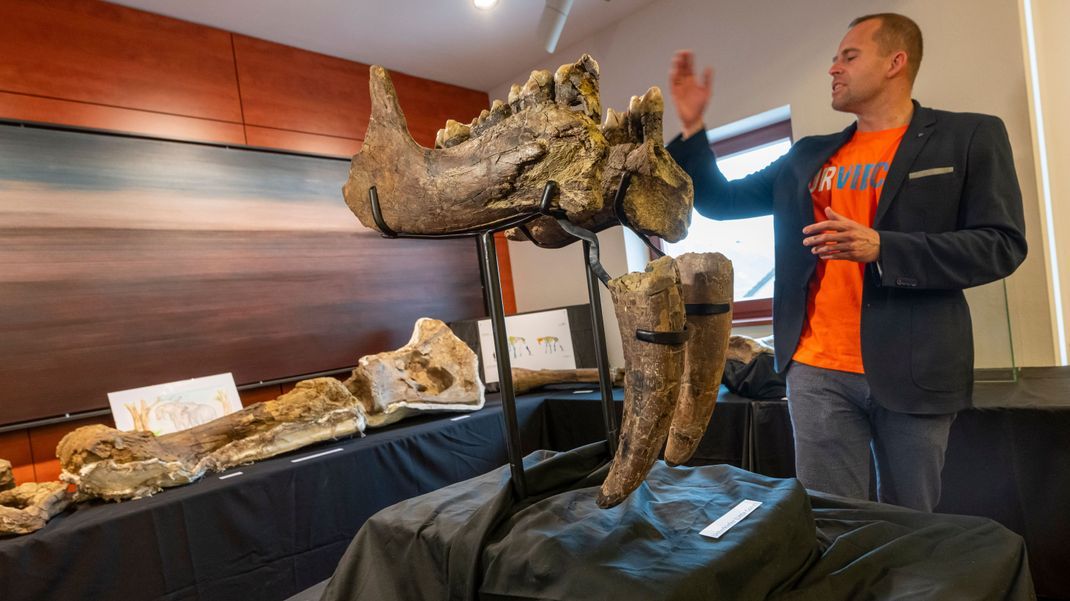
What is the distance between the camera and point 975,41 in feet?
7.68

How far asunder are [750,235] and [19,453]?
11.1 feet

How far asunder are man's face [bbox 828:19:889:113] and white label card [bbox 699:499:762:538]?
96 centimetres

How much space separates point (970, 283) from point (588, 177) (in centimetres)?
84

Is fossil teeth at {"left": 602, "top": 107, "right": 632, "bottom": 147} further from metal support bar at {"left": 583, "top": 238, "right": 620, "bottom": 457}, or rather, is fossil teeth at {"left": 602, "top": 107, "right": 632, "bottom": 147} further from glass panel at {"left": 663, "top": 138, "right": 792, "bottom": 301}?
glass panel at {"left": 663, "top": 138, "right": 792, "bottom": 301}

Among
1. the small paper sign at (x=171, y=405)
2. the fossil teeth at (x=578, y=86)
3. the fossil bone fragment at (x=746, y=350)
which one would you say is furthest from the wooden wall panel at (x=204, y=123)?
the fossil teeth at (x=578, y=86)

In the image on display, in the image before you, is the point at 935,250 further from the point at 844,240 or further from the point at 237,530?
the point at 237,530

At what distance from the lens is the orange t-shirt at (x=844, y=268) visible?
4.54ft

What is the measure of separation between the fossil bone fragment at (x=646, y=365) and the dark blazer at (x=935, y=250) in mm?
571

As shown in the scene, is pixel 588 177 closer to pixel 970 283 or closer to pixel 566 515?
pixel 566 515

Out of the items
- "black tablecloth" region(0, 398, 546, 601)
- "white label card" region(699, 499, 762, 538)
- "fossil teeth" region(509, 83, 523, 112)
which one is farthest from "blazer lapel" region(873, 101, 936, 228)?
"black tablecloth" region(0, 398, 546, 601)

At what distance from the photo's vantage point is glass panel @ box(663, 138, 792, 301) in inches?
125

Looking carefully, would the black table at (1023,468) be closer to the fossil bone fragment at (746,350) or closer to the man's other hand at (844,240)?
the fossil bone fragment at (746,350)

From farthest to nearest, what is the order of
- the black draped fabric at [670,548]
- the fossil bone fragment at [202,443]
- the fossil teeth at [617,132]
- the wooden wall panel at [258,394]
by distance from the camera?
the wooden wall panel at [258,394] < the fossil bone fragment at [202,443] < the fossil teeth at [617,132] < the black draped fabric at [670,548]

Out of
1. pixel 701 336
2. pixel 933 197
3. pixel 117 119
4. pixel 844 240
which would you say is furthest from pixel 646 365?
pixel 117 119
